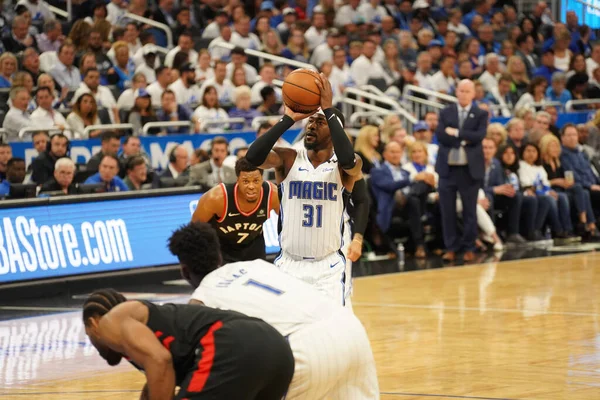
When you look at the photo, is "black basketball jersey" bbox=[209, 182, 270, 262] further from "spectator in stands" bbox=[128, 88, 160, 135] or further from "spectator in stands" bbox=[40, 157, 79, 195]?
"spectator in stands" bbox=[128, 88, 160, 135]

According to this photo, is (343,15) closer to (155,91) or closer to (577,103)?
A: (577,103)

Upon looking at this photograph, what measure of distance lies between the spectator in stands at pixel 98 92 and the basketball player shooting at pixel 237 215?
672cm

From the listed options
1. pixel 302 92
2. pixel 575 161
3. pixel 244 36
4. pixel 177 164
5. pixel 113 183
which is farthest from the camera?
pixel 244 36

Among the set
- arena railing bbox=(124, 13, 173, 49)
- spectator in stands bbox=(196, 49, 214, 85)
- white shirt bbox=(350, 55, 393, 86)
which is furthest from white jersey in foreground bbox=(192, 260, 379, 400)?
white shirt bbox=(350, 55, 393, 86)

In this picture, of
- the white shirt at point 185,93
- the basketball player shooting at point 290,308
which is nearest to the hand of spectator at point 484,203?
the white shirt at point 185,93

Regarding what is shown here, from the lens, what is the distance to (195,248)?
5.39 m

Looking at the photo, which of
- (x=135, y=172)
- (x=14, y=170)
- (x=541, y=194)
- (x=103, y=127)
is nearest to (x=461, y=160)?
(x=541, y=194)

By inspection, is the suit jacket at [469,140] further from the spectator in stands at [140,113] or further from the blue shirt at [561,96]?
the blue shirt at [561,96]

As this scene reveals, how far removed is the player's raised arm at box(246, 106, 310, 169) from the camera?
7.63m

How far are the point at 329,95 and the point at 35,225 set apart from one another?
572cm

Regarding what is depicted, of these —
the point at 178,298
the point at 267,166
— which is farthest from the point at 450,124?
Answer: the point at 267,166

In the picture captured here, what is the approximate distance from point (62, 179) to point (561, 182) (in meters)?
7.61

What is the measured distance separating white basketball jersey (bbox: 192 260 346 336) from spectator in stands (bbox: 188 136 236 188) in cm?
882

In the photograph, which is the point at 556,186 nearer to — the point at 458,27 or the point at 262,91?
the point at 262,91
